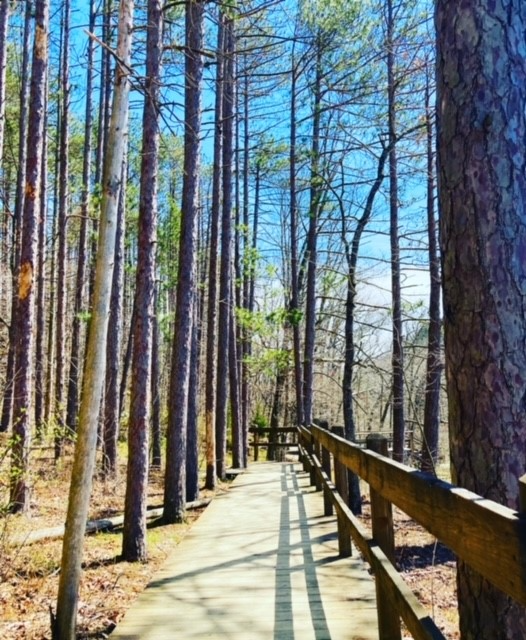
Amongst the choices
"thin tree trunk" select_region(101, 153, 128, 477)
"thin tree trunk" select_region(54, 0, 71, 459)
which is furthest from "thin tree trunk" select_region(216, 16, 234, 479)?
"thin tree trunk" select_region(54, 0, 71, 459)

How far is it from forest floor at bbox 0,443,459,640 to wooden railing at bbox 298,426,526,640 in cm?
232

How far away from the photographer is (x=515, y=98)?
1846mm

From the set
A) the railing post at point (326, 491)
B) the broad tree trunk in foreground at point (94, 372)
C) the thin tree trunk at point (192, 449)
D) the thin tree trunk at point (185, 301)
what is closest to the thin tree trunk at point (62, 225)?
the thin tree trunk at point (192, 449)

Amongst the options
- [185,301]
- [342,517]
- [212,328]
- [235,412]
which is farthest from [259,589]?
[235,412]

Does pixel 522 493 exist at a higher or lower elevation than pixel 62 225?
lower

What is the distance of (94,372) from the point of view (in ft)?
13.6

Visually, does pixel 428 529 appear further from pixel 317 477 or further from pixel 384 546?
pixel 317 477

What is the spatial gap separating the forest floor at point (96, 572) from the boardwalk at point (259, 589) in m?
0.54

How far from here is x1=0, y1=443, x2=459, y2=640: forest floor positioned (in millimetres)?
4352

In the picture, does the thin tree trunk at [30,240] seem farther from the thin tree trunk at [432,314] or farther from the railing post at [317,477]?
the thin tree trunk at [432,314]

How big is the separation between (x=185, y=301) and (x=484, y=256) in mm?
7211

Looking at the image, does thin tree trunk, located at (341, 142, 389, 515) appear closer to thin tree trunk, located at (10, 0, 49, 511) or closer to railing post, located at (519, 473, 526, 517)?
thin tree trunk, located at (10, 0, 49, 511)

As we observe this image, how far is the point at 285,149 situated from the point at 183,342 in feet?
36.5

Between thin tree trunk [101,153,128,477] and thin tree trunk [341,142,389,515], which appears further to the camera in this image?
thin tree trunk [341,142,389,515]
